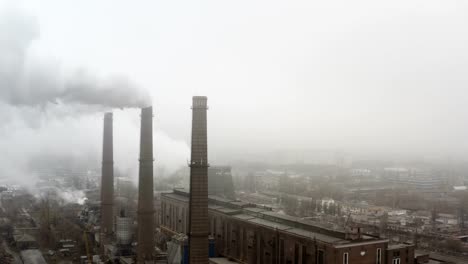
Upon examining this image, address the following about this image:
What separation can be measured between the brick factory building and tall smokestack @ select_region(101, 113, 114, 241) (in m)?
8.52

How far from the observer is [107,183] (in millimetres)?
31594

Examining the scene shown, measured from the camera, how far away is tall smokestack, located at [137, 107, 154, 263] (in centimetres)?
2269

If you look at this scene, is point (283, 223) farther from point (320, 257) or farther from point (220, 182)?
point (220, 182)

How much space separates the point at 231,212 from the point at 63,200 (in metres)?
28.7

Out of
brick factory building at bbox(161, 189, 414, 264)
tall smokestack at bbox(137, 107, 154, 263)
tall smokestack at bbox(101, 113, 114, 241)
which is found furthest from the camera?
tall smokestack at bbox(101, 113, 114, 241)

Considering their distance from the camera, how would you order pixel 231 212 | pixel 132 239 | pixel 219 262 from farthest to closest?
pixel 132 239, pixel 231 212, pixel 219 262

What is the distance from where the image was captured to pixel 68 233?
105 ft

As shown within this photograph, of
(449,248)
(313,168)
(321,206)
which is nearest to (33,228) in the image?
(321,206)

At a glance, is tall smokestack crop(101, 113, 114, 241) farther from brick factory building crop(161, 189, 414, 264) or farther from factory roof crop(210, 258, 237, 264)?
factory roof crop(210, 258, 237, 264)

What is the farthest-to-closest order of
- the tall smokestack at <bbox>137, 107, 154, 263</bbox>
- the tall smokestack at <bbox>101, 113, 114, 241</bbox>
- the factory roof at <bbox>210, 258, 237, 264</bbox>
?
the tall smokestack at <bbox>101, 113, 114, 241</bbox>, the tall smokestack at <bbox>137, 107, 154, 263</bbox>, the factory roof at <bbox>210, 258, 237, 264</bbox>

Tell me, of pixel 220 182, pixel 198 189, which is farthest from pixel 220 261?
pixel 220 182

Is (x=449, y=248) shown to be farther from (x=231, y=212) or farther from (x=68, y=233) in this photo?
(x=68, y=233)

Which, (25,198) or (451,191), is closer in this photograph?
(25,198)

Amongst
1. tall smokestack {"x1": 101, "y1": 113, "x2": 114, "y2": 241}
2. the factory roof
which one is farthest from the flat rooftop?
tall smokestack {"x1": 101, "y1": 113, "x2": 114, "y2": 241}
